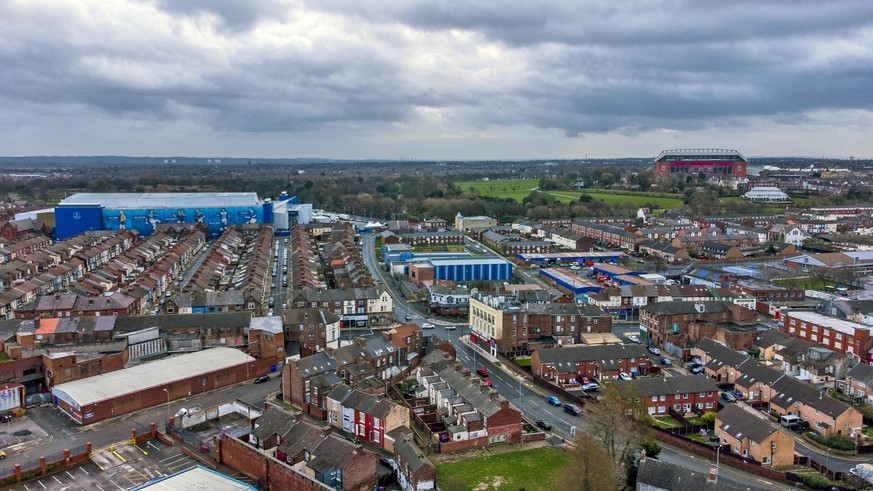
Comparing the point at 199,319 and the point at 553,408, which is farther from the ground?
the point at 199,319

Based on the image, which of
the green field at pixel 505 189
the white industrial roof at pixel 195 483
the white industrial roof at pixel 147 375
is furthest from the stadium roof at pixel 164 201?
the white industrial roof at pixel 195 483

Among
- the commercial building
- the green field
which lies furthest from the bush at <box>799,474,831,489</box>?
the green field

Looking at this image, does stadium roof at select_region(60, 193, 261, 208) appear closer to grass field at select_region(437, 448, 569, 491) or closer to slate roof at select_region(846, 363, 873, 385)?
grass field at select_region(437, 448, 569, 491)

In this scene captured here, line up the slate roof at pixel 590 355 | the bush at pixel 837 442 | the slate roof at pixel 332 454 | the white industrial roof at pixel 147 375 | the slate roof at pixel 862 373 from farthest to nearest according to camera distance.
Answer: the slate roof at pixel 590 355
the slate roof at pixel 862 373
the white industrial roof at pixel 147 375
the bush at pixel 837 442
the slate roof at pixel 332 454

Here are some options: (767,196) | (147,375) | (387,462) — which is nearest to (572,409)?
(387,462)

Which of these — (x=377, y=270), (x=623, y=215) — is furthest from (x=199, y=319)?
(x=623, y=215)

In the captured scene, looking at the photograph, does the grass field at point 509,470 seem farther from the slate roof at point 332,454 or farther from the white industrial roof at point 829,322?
the white industrial roof at point 829,322

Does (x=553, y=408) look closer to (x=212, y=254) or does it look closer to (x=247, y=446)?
(x=247, y=446)
